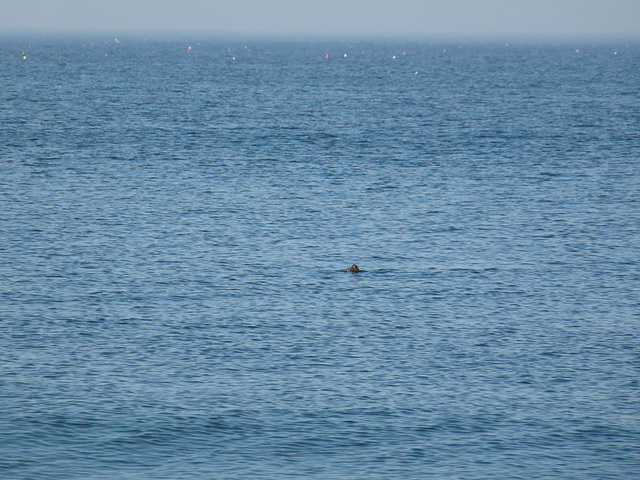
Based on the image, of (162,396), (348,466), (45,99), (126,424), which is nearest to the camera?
(348,466)

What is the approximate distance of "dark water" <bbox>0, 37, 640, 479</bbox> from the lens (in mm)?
30328

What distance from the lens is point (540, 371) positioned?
3678 cm

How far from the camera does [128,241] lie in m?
56.6

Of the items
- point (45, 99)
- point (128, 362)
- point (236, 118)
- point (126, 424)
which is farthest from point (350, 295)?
point (45, 99)

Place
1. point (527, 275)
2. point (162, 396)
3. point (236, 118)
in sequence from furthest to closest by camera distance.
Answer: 1. point (236, 118)
2. point (527, 275)
3. point (162, 396)

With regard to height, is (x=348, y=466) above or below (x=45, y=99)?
below

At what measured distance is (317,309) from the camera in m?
44.5

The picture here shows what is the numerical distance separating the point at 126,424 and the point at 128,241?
26641 mm

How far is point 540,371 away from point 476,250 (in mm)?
19769

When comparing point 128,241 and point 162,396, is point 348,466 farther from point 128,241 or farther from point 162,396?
point 128,241

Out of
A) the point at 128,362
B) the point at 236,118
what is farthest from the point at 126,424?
the point at 236,118

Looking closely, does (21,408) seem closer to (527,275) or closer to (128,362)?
(128,362)

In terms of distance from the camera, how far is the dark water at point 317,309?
30328 millimetres

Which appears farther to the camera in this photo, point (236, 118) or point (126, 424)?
point (236, 118)
